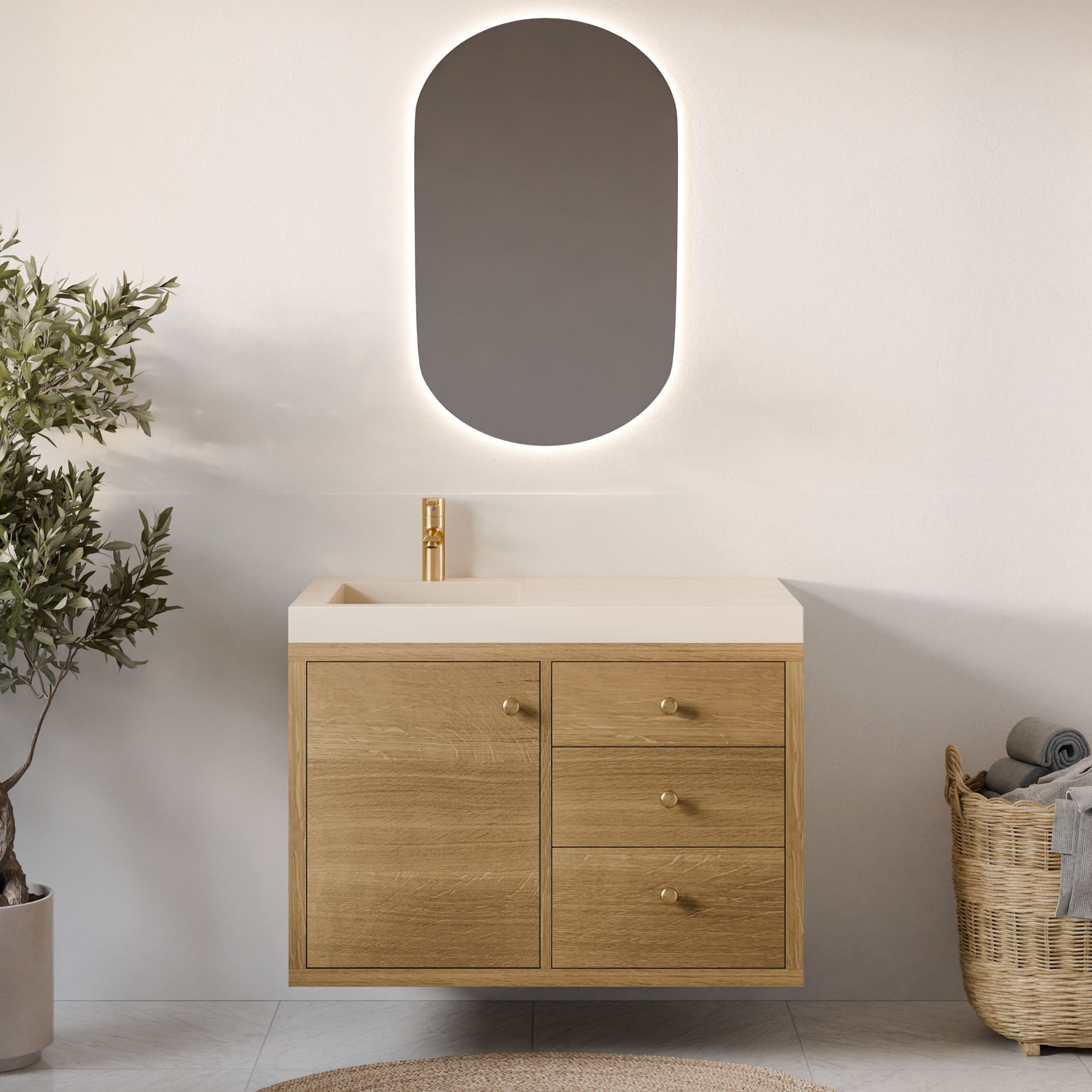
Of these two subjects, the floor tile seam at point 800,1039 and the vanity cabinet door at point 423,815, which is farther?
the floor tile seam at point 800,1039

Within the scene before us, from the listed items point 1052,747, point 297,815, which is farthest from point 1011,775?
point 297,815

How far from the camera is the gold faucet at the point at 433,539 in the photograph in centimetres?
239

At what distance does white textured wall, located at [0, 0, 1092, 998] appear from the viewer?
240 cm

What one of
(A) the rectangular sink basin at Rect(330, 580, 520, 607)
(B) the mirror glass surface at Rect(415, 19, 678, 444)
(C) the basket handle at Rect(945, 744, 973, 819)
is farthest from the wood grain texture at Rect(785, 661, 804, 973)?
(B) the mirror glass surface at Rect(415, 19, 678, 444)

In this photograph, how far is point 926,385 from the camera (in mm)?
2438

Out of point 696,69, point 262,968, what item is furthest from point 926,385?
point 262,968

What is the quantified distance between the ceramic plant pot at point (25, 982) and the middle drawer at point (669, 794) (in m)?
1.02

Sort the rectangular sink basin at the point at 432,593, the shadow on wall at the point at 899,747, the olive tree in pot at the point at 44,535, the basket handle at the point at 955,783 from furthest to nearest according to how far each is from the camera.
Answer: the shadow on wall at the point at 899,747, the rectangular sink basin at the point at 432,593, the basket handle at the point at 955,783, the olive tree in pot at the point at 44,535

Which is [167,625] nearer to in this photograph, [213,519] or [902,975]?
[213,519]

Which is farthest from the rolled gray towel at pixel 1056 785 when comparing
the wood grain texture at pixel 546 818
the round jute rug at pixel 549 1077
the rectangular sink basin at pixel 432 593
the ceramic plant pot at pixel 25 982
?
the ceramic plant pot at pixel 25 982

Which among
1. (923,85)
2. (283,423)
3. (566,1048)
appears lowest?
(566,1048)

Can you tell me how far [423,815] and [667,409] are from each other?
1013mm

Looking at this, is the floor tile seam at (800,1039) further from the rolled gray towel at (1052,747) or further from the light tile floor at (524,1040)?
the rolled gray towel at (1052,747)

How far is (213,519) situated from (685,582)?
1.04 meters
